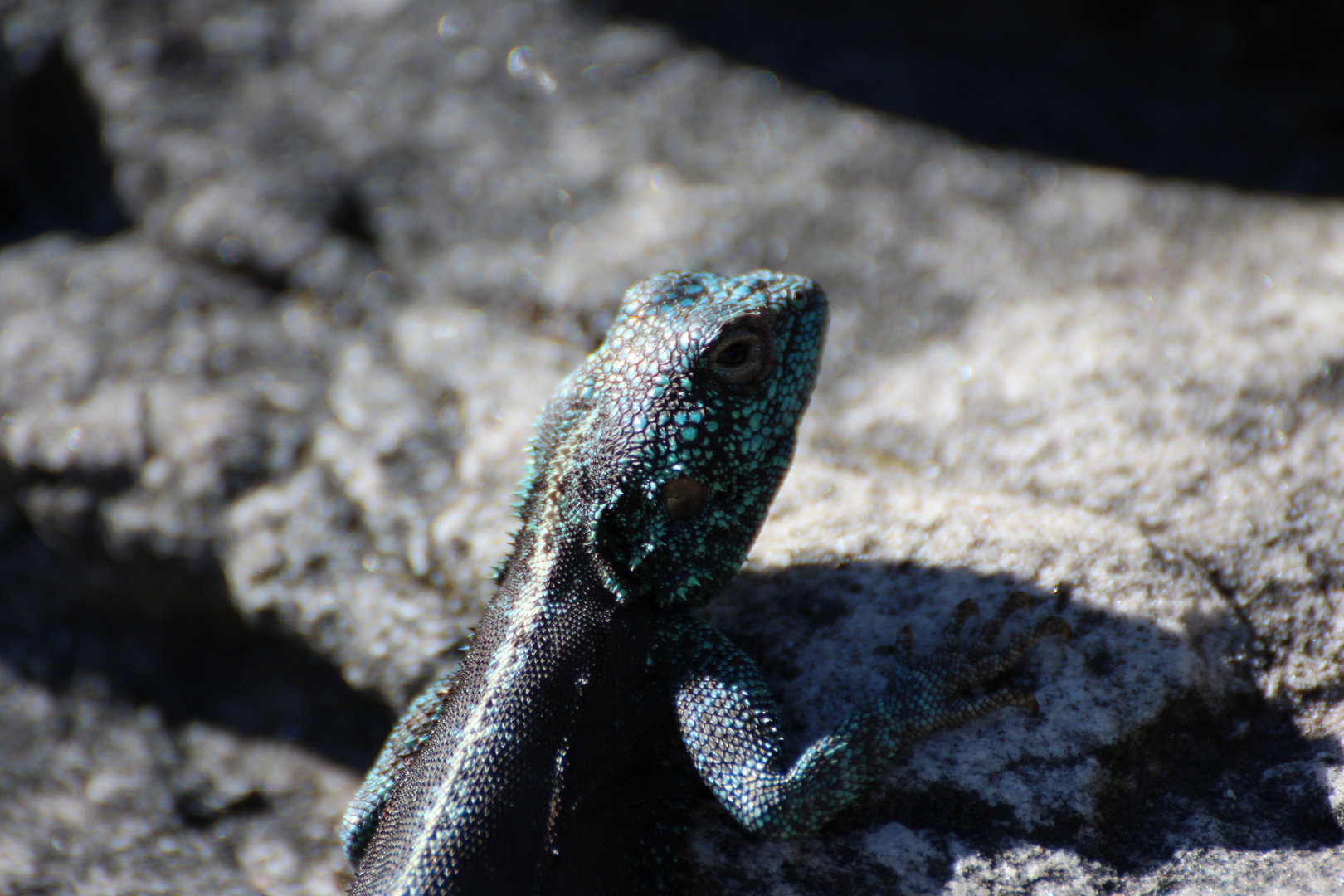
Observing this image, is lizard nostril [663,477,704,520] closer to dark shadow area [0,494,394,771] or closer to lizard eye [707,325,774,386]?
lizard eye [707,325,774,386]

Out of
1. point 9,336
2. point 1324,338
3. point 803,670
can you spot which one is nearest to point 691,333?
point 803,670

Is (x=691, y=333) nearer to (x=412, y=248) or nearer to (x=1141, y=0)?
(x=412, y=248)

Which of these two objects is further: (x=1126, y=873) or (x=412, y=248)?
(x=412, y=248)

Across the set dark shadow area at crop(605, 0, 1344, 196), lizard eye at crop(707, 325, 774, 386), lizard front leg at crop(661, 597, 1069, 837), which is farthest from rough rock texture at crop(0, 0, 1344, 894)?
lizard eye at crop(707, 325, 774, 386)

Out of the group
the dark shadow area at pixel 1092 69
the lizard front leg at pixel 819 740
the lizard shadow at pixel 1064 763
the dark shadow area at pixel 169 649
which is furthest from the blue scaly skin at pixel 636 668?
the dark shadow area at pixel 1092 69

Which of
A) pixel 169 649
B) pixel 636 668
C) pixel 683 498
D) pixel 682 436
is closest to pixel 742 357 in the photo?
pixel 682 436

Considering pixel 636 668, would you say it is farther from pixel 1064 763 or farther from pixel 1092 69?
pixel 1092 69
